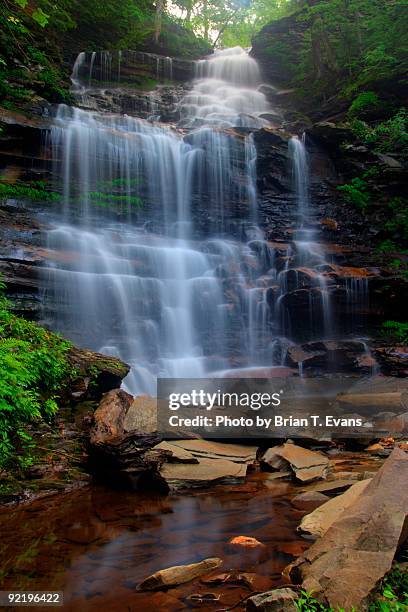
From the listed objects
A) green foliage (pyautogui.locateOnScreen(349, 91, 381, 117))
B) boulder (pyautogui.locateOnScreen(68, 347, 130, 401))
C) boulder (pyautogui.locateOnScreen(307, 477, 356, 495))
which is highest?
green foliage (pyautogui.locateOnScreen(349, 91, 381, 117))

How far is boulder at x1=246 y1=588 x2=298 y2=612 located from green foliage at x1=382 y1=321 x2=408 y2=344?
41.7ft

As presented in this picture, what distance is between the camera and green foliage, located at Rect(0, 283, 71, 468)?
468 cm

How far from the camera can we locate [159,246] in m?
15.4

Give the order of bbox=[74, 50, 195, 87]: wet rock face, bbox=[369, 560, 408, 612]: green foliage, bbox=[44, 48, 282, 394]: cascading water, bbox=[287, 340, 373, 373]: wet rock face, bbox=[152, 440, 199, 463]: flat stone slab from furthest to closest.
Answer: bbox=[74, 50, 195, 87]: wet rock face
bbox=[287, 340, 373, 373]: wet rock face
bbox=[44, 48, 282, 394]: cascading water
bbox=[152, 440, 199, 463]: flat stone slab
bbox=[369, 560, 408, 612]: green foliage

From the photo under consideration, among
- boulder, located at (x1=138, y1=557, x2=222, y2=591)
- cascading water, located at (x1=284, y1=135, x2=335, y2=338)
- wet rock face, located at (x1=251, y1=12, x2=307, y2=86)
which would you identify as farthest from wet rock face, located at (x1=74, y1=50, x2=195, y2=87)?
boulder, located at (x1=138, y1=557, x2=222, y2=591)

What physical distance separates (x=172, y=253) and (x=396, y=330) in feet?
25.6

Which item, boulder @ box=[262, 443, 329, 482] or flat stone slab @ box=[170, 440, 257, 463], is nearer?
boulder @ box=[262, 443, 329, 482]

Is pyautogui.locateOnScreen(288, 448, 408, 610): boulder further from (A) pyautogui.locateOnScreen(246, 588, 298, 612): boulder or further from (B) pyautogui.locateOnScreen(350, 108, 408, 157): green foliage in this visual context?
(B) pyautogui.locateOnScreen(350, 108, 408, 157): green foliage

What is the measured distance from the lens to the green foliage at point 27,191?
15281 mm

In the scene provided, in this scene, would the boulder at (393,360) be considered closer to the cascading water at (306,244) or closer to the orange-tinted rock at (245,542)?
the cascading water at (306,244)

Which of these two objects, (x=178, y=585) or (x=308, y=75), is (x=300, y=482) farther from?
(x=308, y=75)

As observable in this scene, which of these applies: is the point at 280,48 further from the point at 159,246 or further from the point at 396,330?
the point at 396,330

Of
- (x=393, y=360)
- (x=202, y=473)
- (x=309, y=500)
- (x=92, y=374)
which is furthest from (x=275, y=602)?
(x=393, y=360)

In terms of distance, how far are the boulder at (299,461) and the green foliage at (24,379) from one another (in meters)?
3.01
